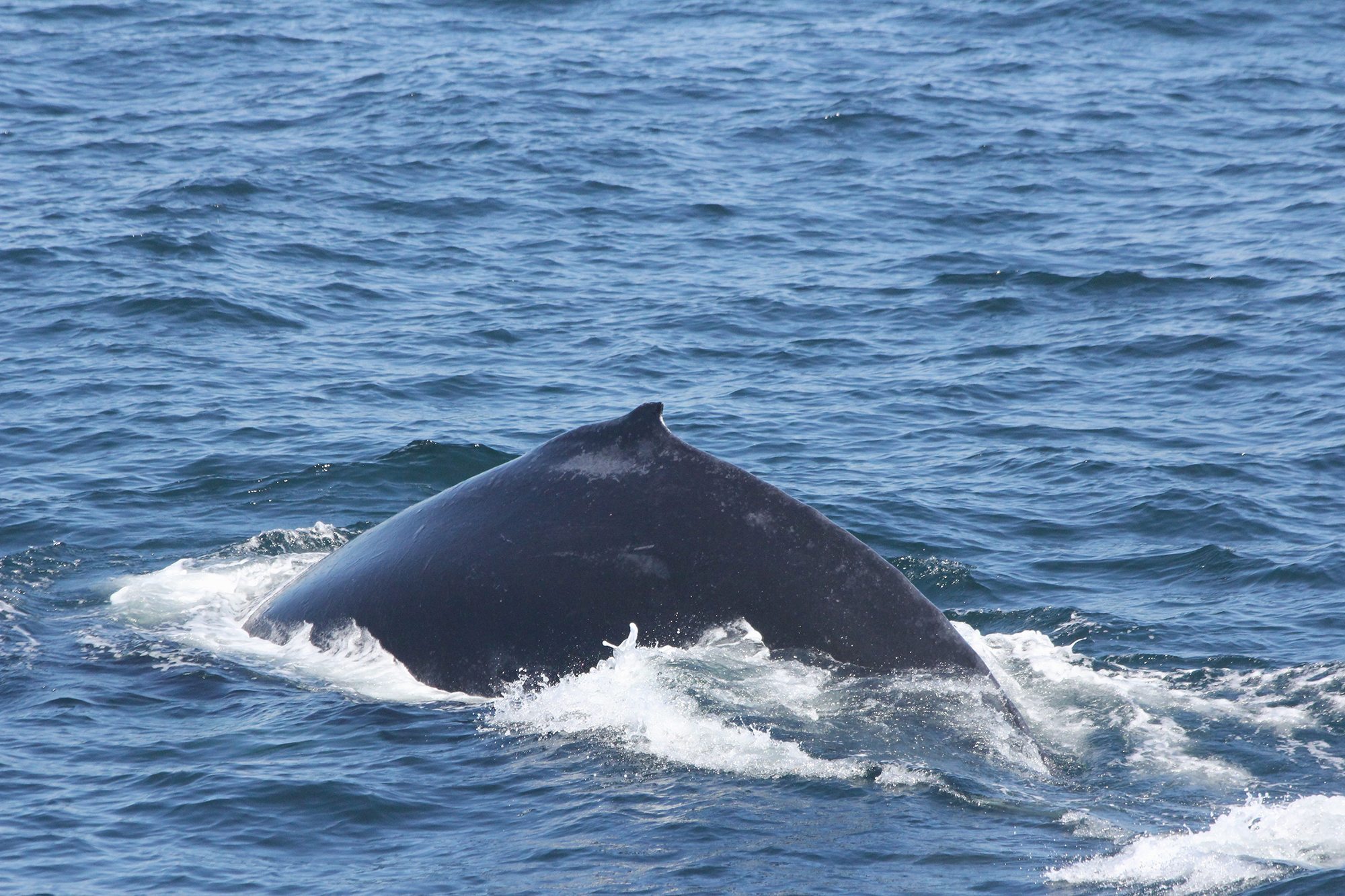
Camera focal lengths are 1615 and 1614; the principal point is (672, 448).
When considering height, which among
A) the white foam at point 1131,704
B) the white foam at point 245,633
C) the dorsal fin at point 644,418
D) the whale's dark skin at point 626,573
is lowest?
the white foam at point 1131,704

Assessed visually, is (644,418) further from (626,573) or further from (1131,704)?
(1131,704)

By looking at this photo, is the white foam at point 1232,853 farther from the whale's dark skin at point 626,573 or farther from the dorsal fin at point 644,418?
the dorsal fin at point 644,418

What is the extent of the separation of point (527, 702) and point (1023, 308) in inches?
513

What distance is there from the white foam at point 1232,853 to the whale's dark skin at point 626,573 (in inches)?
44.1

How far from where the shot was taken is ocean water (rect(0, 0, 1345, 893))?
7785mm

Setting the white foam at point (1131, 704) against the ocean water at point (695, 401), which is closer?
the ocean water at point (695, 401)

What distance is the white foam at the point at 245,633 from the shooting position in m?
8.73

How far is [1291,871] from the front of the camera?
702cm

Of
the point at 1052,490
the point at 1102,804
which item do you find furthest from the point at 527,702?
the point at 1052,490

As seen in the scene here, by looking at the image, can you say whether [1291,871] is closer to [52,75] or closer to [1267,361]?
[1267,361]

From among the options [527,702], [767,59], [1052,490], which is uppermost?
[767,59]

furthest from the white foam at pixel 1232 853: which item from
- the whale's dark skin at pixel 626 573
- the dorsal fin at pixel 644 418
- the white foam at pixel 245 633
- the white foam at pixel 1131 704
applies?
the white foam at pixel 245 633

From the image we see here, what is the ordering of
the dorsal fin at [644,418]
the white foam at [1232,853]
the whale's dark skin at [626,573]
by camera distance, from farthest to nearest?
the dorsal fin at [644,418] < the whale's dark skin at [626,573] < the white foam at [1232,853]

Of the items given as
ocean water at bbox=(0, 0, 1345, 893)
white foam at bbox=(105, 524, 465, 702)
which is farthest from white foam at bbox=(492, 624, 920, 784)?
white foam at bbox=(105, 524, 465, 702)
